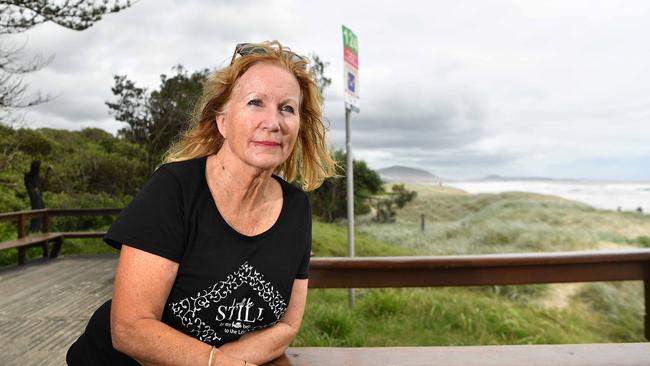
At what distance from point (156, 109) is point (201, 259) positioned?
673 inches

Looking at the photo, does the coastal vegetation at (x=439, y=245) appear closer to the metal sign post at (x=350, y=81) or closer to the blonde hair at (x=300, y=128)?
the metal sign post at (x=350, y=81)

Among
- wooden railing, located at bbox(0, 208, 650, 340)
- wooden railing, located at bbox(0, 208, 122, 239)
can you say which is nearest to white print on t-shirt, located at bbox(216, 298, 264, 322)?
wooden railing, located at bbox(0, 208, 650, 340)

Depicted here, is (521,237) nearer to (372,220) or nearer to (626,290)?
(626,290)

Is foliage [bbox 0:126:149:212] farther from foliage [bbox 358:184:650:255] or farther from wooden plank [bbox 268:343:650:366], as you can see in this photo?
wooden plank [bbox 268:343:650:366]

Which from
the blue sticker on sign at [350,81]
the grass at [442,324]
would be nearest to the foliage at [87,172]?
the grass at [442,324]

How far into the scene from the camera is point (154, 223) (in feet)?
4.41

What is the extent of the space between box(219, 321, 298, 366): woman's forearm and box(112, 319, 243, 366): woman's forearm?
12cm

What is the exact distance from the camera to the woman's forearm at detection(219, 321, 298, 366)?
4.84 ft

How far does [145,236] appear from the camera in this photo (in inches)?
52.2

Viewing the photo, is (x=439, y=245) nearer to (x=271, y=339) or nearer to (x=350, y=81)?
(x=350, y=81)

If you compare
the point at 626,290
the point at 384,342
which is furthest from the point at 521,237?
the point at 384,342

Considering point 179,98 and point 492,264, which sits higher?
point 179,98

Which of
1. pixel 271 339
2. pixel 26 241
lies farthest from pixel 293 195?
pixel 26 241

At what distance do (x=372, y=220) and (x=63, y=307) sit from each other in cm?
1532
